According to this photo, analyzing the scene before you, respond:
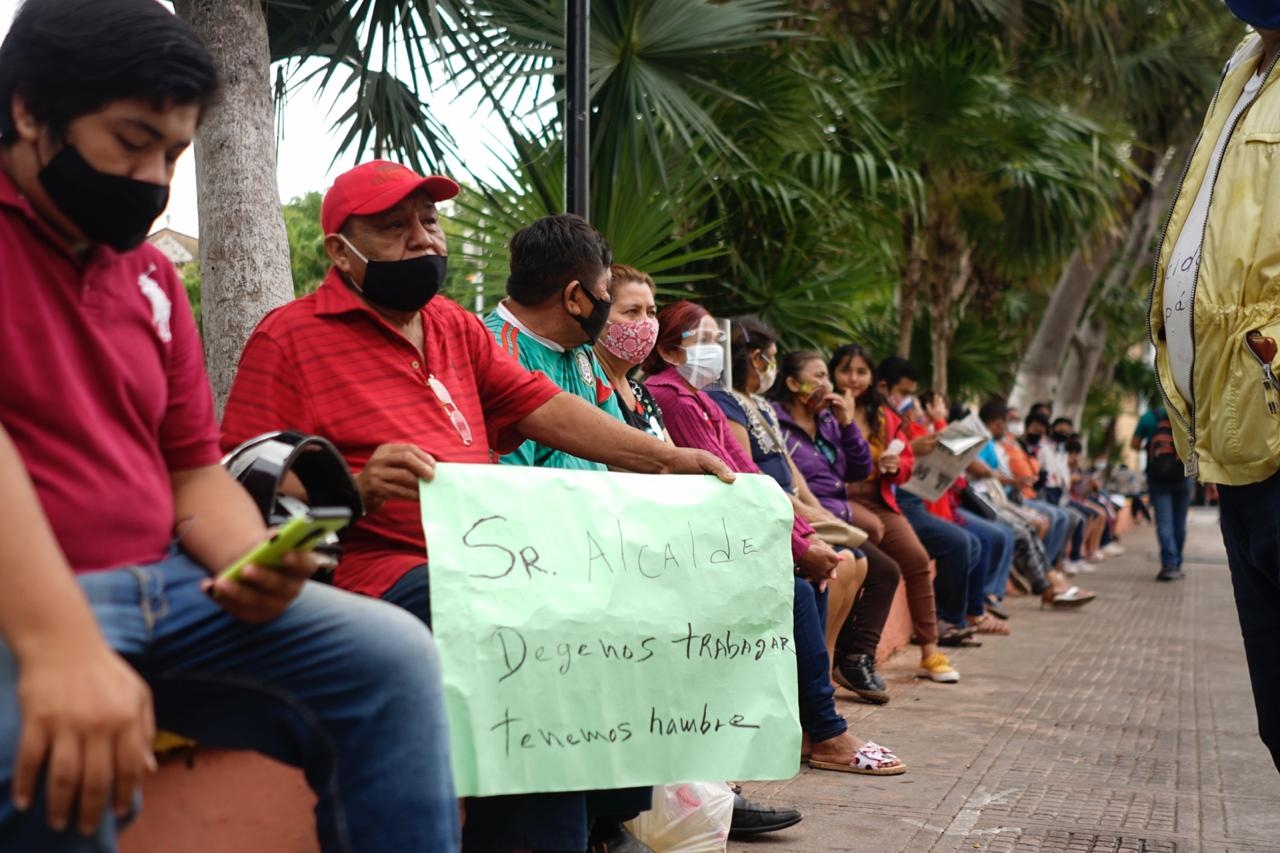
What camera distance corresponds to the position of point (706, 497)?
11.3 feet

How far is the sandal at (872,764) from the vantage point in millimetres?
5195

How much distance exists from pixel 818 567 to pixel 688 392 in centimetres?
79

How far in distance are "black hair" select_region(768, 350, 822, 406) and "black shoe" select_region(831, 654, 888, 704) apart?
4.27ft

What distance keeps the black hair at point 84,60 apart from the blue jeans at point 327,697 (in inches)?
24.8

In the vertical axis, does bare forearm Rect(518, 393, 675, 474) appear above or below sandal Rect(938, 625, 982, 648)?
above

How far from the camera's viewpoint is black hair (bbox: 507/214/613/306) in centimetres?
403

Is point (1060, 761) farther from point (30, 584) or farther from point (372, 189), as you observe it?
point (30, 584)

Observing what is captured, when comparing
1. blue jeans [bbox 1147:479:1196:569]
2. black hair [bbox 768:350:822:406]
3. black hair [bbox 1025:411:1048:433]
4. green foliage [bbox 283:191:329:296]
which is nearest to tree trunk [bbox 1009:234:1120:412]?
black hair [bbox 1025:411:1048:433]

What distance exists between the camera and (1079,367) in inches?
891

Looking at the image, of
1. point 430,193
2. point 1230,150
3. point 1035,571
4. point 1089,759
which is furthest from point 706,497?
point 1035,571

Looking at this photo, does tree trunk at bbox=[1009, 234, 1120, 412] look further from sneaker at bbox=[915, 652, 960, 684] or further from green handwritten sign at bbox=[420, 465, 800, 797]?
green handwritten sign at bbox=[420, 465, 800, 797]

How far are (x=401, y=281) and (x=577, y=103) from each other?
97.5 inches

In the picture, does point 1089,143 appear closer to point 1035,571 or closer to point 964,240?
point 964,240

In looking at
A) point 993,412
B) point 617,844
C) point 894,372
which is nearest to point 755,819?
point 617,844
